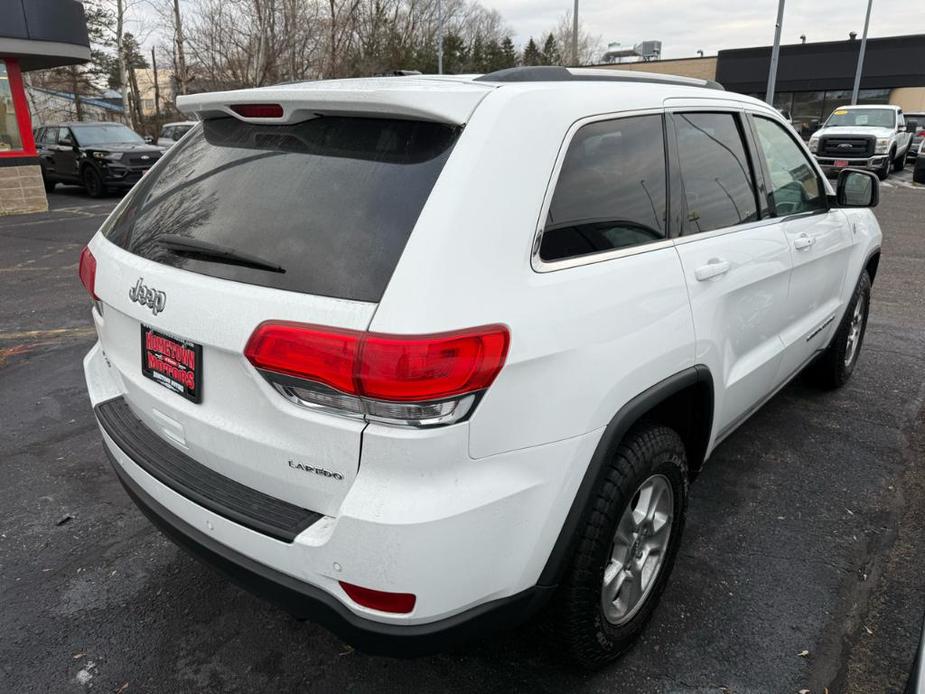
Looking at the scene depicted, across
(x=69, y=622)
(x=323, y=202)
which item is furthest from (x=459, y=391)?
(x=69, y=622)

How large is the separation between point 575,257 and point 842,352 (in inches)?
128

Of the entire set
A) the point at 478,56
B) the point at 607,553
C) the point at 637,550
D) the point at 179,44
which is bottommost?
the point at 637,550

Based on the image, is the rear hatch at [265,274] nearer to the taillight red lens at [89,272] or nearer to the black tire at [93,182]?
the taillight red lens at [89,272]

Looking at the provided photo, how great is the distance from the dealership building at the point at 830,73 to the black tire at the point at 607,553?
3827cm

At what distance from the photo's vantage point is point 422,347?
5.20 ft

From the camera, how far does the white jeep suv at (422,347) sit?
65.0 inches

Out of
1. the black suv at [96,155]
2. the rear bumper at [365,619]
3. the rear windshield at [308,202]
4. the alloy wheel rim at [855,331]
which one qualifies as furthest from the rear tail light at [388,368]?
the black suv at [96,155]

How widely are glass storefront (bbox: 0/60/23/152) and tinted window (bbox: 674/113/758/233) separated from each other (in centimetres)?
1463

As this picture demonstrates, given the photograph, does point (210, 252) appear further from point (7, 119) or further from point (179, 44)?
point (179, 44)

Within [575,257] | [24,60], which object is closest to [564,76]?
[575,257]

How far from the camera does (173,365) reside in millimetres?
2043

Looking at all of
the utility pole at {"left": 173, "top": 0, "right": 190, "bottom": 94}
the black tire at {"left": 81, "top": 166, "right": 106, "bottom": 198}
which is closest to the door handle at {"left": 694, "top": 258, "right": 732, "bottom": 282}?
the black tire at {"left": 81, "top": 166, "right": 106, "bottom": 198}

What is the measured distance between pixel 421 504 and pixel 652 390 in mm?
868

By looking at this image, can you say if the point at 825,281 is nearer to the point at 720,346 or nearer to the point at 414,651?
the point at 720,346
